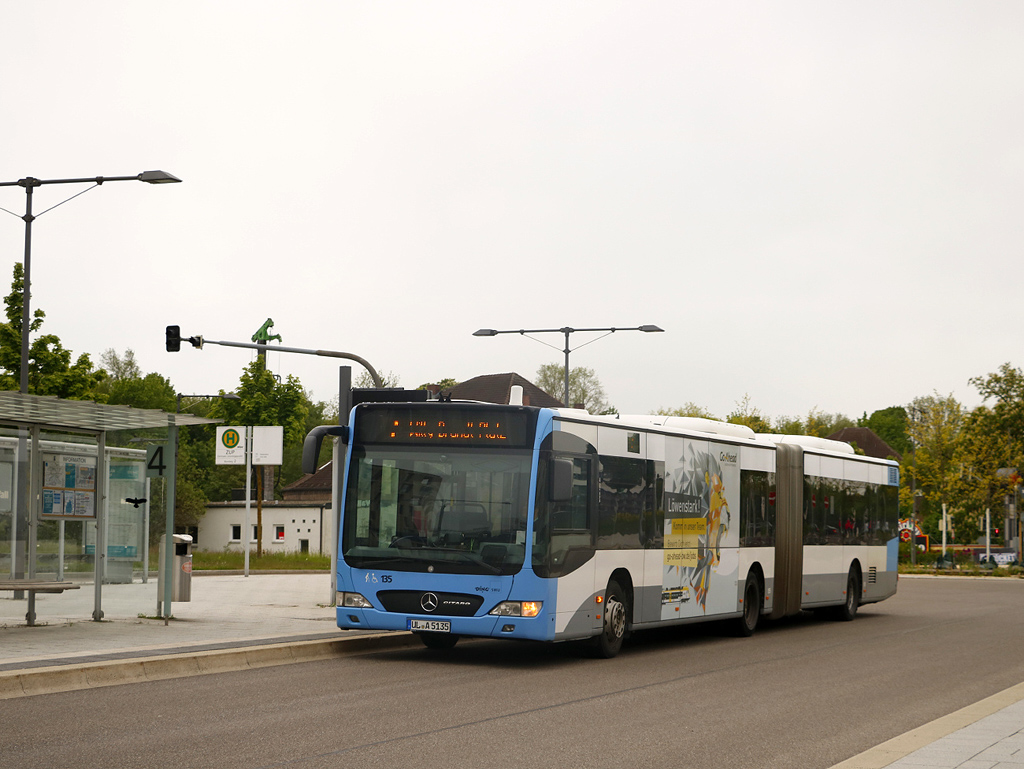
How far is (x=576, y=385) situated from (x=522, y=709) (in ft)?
270

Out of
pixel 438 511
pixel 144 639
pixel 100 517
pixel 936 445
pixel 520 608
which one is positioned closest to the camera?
pixel 520 608

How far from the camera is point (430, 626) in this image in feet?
49.0

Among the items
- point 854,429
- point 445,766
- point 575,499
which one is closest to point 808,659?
point 575,499

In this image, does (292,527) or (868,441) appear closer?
(292,527)

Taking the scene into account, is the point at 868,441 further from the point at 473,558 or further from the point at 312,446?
the point at 312,446

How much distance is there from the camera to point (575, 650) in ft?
54.9

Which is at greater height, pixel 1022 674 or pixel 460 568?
pixel 460 568

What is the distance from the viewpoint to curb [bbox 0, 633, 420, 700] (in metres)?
11.7

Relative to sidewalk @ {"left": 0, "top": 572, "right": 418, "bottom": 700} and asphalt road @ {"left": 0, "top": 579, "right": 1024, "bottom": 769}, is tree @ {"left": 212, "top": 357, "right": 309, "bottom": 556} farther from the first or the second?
asphalt road @ {"left": 0, "top": 579, "right": 1024, "bottom": 769}

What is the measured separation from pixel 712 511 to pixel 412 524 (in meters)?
5.69

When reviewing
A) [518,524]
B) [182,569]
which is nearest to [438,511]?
[518,524]

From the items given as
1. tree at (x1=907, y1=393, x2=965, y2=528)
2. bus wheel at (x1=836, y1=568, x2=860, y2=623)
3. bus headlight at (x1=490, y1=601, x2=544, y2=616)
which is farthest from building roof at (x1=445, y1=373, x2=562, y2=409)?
bus headlight at (x1=490, y1=601, x2=544, y2=616)

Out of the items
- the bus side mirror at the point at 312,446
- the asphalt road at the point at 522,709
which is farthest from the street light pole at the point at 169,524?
the asphalt road at the point at 522,709

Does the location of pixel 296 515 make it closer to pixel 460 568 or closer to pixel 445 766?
pixel 460 568
